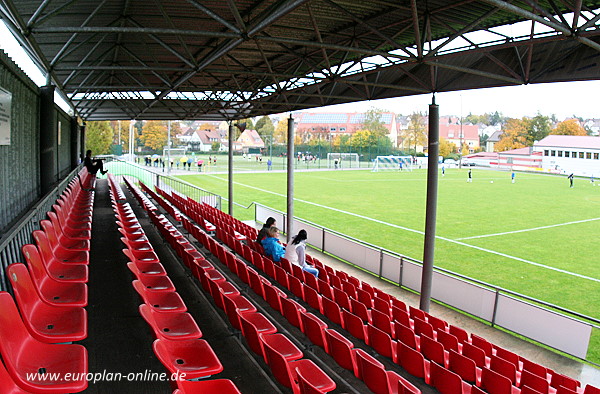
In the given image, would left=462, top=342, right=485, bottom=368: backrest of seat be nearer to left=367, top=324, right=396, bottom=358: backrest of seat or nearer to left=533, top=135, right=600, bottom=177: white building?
left=367, top=324, right=396, bottom=358: backrest of seat

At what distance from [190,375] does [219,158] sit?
205 feet

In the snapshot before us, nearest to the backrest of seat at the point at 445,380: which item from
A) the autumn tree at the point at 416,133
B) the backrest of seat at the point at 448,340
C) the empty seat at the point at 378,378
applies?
the empty seat at the point at 378,378

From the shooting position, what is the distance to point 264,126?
102m

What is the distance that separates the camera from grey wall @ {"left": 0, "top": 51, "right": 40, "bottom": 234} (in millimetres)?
6285

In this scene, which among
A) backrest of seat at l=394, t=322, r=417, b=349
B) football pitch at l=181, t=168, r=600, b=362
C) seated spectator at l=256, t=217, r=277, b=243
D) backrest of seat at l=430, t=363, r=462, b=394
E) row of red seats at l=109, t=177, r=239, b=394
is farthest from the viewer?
football pitch at l=181, t=168, r=600, b=362

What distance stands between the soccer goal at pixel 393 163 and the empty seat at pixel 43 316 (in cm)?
5838

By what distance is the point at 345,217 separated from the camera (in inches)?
926

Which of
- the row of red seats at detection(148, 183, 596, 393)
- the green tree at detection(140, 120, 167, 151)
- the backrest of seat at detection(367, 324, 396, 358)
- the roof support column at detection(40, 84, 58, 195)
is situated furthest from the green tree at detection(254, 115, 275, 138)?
the backrest of seat at detection(367, 324, 396, 358)

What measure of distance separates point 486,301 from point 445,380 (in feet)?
16.6

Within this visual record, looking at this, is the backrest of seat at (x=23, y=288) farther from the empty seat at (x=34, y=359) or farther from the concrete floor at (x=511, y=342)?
the concrete floor at (x=511, y=342)

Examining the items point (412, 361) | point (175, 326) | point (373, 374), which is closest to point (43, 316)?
point (175, 326)

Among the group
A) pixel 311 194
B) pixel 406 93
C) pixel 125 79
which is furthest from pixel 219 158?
pixel 406 93

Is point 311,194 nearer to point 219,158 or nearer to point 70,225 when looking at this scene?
point 70,225

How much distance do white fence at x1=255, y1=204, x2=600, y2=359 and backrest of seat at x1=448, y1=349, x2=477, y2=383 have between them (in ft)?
11.4
